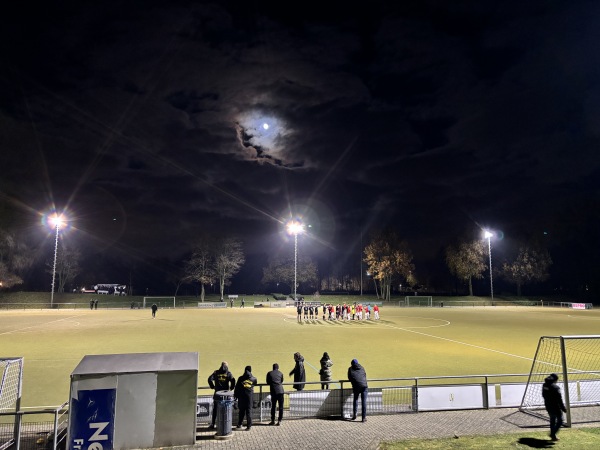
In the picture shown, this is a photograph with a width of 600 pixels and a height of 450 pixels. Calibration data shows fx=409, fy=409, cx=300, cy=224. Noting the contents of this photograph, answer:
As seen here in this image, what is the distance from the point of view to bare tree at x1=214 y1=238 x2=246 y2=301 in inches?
3211

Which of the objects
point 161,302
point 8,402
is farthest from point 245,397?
point 161,302

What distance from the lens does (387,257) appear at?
84000mm

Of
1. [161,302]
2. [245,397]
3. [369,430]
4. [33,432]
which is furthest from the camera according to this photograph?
[161,302]

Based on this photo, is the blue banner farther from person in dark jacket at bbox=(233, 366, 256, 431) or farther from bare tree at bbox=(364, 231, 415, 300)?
bare tree at bbox=(364, 231, 415, 300)

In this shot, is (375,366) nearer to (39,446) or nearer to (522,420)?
(522,420)

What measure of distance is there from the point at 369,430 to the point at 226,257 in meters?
74.0

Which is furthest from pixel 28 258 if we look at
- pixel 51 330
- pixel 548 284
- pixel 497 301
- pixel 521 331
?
pixel 548 284

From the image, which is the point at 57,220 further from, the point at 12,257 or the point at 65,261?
the point at 65,261

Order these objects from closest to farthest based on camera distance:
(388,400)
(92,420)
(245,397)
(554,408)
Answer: (92,420)
(554,408)
(245,397)
(388,400)

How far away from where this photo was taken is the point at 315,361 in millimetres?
18656

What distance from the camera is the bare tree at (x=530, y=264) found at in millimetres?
85875

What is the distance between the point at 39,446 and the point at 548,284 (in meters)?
104

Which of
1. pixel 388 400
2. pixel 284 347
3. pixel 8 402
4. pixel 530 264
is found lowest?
pixel 388 400

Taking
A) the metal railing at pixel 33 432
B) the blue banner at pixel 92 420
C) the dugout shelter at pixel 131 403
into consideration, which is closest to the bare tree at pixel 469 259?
the dugout shelter at pixel 131 403
